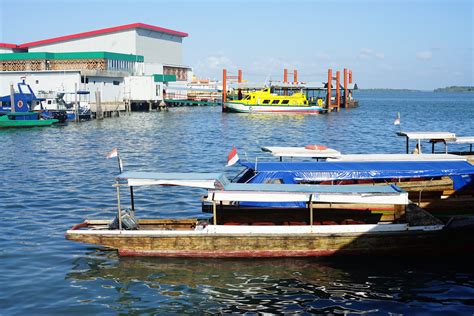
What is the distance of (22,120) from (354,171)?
44.7 meters

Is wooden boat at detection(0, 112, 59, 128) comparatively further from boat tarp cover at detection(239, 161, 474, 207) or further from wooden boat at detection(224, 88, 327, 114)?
boat tarp cover at detection(239, 161, 474, 207)

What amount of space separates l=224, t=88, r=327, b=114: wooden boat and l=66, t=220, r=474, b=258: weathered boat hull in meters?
63.4

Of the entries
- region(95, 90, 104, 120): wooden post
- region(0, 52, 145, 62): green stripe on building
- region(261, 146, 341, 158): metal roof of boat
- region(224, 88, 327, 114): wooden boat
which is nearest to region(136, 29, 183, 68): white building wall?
region(0, 52, 145, 62): green stripe on building

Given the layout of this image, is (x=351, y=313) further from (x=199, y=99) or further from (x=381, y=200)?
(x=199, y=99)

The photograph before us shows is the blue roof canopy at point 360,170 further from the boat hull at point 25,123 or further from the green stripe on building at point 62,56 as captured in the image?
the green stripe on building at point 62,56

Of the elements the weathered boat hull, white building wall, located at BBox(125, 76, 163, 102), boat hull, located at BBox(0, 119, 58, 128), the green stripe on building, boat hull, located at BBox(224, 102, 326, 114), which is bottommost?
the weathered boat hull

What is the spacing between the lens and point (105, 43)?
9381 centimetres

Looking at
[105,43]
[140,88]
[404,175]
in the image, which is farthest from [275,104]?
[404,175]

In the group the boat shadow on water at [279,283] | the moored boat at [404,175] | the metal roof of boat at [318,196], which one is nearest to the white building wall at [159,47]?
the moored boat at [404,175]

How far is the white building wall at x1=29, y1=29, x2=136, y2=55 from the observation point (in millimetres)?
93562

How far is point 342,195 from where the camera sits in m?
→ 15.9

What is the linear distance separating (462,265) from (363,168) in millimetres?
4271

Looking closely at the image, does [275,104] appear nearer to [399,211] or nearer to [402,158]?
[402,158]

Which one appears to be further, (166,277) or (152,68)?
(152,68)
